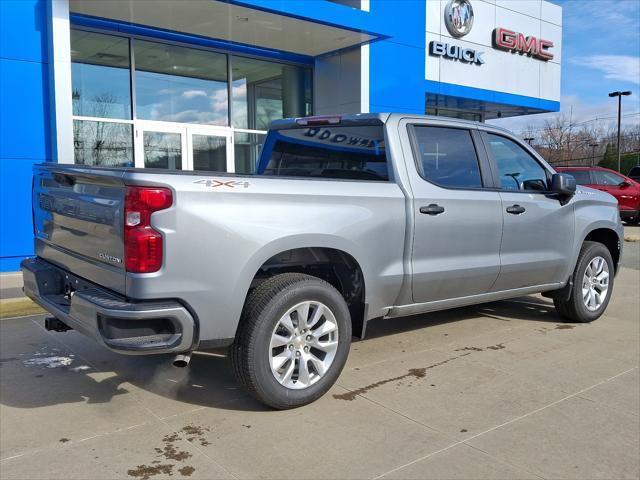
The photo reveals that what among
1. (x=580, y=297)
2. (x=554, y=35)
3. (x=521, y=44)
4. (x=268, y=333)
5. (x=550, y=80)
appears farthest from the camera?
(x=550, y=80)

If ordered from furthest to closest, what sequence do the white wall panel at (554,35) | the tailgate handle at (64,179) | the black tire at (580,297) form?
the white wall panel at (554,35) → the black tire at (580,297) → the tailgate handle at (64,179)

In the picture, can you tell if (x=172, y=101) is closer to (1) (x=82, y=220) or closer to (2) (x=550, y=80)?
(1) (x=82, y=220)

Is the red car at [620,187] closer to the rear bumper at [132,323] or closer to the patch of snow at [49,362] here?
the patch of snow at [49,362]

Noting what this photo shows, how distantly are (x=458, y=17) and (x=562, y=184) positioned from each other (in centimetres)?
1261

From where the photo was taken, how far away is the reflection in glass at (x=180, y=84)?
11.9 m

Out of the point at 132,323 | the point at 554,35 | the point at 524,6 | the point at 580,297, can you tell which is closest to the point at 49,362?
the point at 132,323

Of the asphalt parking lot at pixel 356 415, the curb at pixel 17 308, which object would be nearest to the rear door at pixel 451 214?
the asphalt parking lot at pixel 356 415

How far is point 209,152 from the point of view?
12.9 meters

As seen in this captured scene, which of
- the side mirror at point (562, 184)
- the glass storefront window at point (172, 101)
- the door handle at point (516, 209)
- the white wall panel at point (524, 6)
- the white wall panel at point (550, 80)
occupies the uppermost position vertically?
the white wall panel at point (524, 6)

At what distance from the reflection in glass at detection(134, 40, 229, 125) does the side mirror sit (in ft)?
29.0

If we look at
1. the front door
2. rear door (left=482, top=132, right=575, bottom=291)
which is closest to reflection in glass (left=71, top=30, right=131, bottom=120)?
the front door

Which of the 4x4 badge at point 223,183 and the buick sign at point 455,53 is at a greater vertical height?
the buick sign at point 455,53

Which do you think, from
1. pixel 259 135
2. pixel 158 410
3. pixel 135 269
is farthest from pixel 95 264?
pixel 259 135

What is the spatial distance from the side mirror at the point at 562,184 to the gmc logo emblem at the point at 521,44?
13.6 metres
